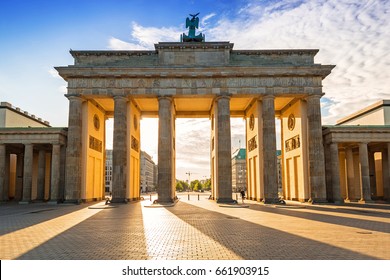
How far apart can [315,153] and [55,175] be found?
32.7 m

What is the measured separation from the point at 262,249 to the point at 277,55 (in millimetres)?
36620

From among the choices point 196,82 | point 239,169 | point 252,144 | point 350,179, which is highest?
point 196,82

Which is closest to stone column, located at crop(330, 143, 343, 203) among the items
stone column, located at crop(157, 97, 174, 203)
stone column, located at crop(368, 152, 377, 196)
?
stone column, located at crop(368, 152, 377, 196)

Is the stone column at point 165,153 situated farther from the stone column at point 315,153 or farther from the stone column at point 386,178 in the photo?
the stone column at point 386,178

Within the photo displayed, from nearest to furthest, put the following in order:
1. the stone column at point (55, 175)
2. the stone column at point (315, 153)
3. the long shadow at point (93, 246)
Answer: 1. the long shadow at point (93, 246)
2. the stone column at point (315, 153)
3. the stone column at point (55, 175)

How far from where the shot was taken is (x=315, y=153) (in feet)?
137

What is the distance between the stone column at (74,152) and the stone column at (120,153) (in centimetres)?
471

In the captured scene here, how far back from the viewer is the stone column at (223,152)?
40.8 m

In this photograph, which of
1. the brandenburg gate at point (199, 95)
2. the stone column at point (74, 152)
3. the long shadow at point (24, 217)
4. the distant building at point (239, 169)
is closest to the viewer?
the long shadow at point (24, 217)

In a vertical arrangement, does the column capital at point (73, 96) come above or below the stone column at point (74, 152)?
above

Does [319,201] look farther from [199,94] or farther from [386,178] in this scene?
[199,94]

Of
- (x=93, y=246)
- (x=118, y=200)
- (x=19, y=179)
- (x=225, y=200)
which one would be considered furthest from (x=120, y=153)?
(x=93, y=246)

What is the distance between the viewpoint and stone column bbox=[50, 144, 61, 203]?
41906 millimetres

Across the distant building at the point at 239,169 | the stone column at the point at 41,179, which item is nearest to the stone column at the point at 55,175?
the stone column at the point at 41,179
